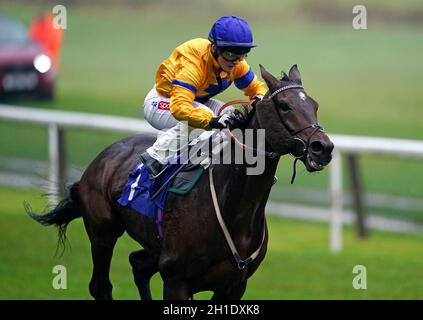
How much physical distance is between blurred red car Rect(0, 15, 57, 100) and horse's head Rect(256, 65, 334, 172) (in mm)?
10562

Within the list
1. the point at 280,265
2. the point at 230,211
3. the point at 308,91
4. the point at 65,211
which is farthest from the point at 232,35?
the point at 308,91

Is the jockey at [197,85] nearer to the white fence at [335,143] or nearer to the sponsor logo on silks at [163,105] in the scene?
the sponsor logo on silks at [163,105]

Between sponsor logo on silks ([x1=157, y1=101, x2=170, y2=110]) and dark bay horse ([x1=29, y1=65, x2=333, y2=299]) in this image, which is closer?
dark bay horse ([x1=29, y1=65, x2=333, y2=299])

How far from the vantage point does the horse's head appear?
5.75m

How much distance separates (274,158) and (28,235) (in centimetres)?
508

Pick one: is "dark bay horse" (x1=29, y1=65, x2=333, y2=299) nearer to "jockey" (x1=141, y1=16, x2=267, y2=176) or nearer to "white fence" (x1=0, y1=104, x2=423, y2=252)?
"jockey" (x1=141, y1=16, x2=267, y2=176)

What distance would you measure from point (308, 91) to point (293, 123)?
11.3 meters

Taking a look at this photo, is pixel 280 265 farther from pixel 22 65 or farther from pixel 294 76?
pixel 22 65

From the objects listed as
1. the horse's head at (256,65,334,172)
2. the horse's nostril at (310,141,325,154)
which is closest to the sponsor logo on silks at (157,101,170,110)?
the horse's head at (256,65,334,172)

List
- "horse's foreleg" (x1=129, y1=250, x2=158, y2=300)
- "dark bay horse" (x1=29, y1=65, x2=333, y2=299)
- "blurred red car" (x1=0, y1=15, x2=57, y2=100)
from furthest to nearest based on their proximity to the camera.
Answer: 1. "blurred red car" (x1=0, y1=15, x2=57, y2=100)
2. "horse's foreleg" (x1=129, y1=250, x2=158, y2=300)
3. "dark bay horse" (x1=29, y1=65, x2=333, y2=299)

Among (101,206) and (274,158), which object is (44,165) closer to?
(101,206)

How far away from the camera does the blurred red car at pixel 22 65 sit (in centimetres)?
1620

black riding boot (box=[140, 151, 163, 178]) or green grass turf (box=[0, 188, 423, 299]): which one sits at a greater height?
black riding boot (box=[140, 151, 163, 178])

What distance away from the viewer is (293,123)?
591 cm
